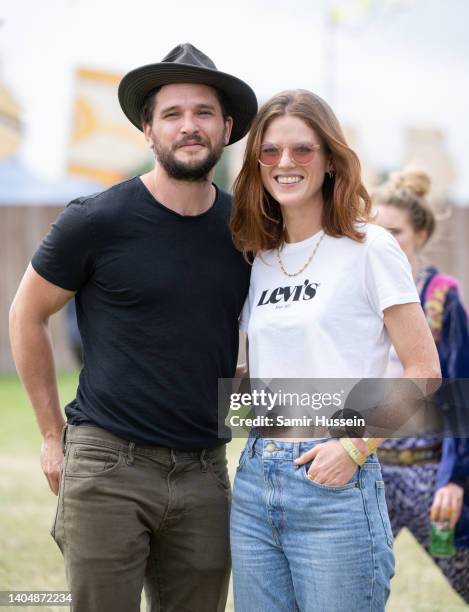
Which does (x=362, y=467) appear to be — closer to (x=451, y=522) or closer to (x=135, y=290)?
(x=135, y=290)

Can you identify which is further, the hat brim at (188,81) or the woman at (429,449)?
the woman at (429,449)

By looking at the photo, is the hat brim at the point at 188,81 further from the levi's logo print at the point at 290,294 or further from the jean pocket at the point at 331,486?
the jean pocket at the point at 331,486

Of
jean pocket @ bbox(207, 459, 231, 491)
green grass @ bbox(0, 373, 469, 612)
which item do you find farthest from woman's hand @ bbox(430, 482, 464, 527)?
green grass @ bbox(0, 373, 469, 612)

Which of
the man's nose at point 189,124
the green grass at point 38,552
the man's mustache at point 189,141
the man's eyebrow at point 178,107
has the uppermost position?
the man's eyebrow at point 178,107

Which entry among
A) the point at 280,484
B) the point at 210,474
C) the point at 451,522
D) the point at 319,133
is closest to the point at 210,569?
the point at 210,474

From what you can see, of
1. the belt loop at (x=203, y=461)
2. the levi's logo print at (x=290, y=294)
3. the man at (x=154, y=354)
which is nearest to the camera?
the levi's logo print at (x=290, y=294)

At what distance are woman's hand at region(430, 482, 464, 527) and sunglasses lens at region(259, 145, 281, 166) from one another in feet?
5.77

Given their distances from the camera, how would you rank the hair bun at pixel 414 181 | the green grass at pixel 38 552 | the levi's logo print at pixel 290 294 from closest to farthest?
1. the levi's logo print at pixel 290 294
2. the hair bun at pixel 414 181
3. the green grass at pixel 38 552

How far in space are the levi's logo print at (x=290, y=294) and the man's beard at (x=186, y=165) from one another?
1.65 ft

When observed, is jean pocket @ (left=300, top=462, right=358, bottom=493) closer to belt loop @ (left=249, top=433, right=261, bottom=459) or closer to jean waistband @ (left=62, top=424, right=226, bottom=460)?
belt loop @ (left=249, top=433, right=261, bottom=459)

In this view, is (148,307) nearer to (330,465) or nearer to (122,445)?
(122,445)

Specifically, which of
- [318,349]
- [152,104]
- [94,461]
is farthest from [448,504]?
[152,104]

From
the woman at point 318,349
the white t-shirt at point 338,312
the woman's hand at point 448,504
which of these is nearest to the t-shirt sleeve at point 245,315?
the woman at point 318,349

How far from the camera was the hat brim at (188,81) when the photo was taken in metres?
3.11
